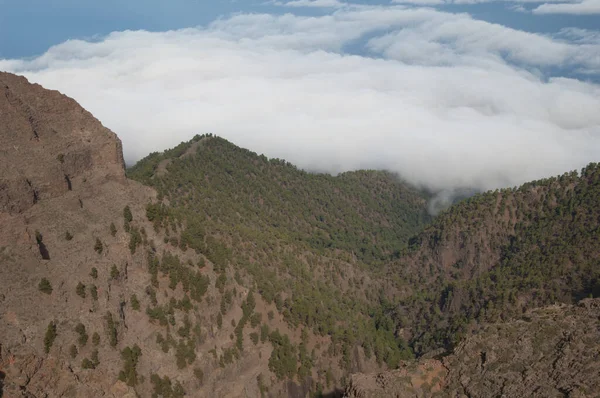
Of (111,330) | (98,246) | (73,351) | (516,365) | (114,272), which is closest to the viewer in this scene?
(516,365)

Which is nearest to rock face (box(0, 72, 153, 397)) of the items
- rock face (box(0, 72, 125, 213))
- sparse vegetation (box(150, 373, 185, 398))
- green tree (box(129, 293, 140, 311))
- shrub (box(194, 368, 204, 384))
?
rock face (box(0, 72, 125, 213))

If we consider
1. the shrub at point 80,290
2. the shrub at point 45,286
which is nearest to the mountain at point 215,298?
the shrub at point 80,290

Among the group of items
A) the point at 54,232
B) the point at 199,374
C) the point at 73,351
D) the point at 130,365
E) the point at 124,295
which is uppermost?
the point at 54,232

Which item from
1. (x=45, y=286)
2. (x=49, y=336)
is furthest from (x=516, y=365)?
(x=45, y=286)

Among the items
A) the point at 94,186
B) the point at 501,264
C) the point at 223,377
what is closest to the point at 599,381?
the point at 223,377

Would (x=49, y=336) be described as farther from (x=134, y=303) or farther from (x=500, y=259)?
(x=500, y=259)

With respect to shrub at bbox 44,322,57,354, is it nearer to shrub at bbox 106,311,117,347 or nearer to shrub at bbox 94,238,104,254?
shrub at bbox 106,311,117,347

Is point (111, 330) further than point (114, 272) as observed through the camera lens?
No
